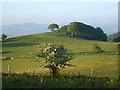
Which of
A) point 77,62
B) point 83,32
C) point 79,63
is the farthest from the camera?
point 83,32

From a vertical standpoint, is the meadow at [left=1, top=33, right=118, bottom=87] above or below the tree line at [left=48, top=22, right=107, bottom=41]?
below

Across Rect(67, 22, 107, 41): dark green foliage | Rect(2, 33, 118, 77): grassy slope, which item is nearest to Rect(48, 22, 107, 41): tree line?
Rect(67, 22, 107, 41): dark green foliage

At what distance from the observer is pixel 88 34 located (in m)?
90.4

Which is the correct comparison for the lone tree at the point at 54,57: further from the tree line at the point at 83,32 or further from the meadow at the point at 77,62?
the tree line at the point at 83,32

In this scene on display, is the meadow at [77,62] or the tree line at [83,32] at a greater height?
the tree line at [83,32]

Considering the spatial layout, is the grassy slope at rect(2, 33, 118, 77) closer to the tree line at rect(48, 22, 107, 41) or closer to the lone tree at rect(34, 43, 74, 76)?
the lone tree at rect(34, 43, 74, 76)

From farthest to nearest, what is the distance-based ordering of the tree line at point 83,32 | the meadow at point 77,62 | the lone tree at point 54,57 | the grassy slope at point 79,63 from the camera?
the tree line at point 83,32 → the grassy slope at point 79,63 → the meadow at point 77,62 → the lone tree at point 54,57

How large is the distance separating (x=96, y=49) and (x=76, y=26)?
143 ft

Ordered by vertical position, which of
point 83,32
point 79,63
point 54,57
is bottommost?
point 79,63

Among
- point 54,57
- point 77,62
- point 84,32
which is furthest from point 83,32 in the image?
point 54,57

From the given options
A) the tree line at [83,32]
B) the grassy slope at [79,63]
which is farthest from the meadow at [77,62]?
the tree line at [83,32]

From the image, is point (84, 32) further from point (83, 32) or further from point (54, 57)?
point (54, 57)

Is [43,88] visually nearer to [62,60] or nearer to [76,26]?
[62,60]

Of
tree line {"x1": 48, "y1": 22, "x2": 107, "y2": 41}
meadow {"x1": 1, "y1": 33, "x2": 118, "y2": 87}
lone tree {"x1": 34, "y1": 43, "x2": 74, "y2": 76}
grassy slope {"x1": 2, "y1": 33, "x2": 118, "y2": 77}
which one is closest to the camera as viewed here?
lone tree {"x1": 34, "y1": 43, "x2": 74, "y2": 76}
